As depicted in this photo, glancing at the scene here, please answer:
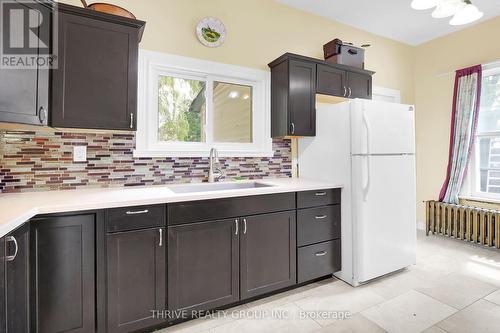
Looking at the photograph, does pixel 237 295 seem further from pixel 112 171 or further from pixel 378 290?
pixel 112 171

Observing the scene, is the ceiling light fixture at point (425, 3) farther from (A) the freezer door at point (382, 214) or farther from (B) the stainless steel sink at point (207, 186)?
(B) the stainless steel sink at point (207, 186)

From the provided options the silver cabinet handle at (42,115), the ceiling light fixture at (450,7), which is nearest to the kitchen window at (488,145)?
the ceiling light fixture at (450,7)

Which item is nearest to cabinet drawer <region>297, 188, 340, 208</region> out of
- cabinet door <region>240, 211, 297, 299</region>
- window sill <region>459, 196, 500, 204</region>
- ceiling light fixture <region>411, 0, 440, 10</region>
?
cabinet door <region>240, 211, 297, 299</region>

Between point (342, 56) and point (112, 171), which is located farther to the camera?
point (342, 56)

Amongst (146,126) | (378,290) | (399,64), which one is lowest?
(378,290)

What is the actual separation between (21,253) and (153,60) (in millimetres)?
1739

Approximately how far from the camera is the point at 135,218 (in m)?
1.62

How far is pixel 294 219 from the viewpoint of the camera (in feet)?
7.25

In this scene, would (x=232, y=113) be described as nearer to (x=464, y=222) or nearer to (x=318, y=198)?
(x=318, y=198)

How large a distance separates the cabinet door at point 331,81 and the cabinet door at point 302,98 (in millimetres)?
96

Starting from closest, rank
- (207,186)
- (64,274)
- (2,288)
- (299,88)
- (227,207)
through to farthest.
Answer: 1. (2,288)
2. (64,274)
3. (227,207)
4. (207,186)
5. (299,88)

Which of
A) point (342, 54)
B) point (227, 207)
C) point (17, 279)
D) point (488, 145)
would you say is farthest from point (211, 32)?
point (488, 145)

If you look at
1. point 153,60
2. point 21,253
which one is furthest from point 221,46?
point 21,253

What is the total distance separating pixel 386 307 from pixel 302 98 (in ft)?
6.50
